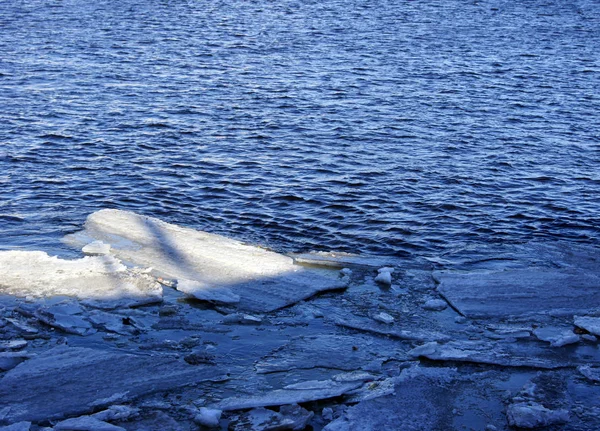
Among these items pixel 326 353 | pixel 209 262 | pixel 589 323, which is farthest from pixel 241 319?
pixel 589 323

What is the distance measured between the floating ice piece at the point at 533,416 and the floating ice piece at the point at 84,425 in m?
2.92

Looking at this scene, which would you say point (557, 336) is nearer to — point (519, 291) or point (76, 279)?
point (519, 291)

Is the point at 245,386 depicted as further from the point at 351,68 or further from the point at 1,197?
the point at 351,68

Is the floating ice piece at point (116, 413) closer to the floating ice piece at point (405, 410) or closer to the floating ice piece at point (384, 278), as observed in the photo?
the floating ice piece at point (405, 410)

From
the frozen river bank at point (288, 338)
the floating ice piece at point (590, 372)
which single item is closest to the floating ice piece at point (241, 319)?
the frozen river bank at point (288, 338)

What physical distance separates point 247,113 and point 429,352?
11.0m

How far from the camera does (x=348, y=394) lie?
6758 millimetres

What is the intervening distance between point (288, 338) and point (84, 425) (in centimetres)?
231

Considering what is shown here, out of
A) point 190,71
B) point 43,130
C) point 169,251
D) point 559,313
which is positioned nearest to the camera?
point 559,313

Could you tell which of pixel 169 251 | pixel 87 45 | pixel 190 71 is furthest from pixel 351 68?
pixel 169 251

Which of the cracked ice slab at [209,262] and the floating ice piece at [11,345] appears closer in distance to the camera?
the floating ice piece at [11,345]

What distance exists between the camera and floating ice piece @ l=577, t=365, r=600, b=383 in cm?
714

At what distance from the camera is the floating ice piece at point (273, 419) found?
6.21 meters

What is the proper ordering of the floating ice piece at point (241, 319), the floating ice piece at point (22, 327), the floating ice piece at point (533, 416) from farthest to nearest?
the floating ice piece at point (241, 319)
the floating ice piece at point (22, 327)
the floating ice piece at point (533, 416)
